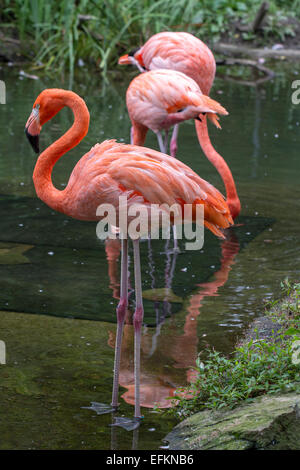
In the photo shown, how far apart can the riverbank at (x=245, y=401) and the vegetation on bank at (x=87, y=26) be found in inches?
325

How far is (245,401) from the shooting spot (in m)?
3.05

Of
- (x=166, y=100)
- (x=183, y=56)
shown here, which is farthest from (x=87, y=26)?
(x=166, y=100)

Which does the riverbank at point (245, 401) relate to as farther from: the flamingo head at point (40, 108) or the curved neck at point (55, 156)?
the flamingo head at point (40, 108)

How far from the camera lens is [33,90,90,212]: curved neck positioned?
344cm

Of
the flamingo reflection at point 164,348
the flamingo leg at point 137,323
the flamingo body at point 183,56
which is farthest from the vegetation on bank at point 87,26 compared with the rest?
the flamingo leg at point 137,323

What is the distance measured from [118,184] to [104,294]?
54.7 inches

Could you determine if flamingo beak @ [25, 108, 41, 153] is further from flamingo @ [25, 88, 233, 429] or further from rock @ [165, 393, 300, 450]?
rock @ [165, 393, 300, 450]

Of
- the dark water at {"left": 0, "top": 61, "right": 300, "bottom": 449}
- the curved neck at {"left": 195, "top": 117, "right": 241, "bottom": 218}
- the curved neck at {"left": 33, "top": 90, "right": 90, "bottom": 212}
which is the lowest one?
the dark water at {"left": 0, "top": 61, "right": 300, "bottom": 449}

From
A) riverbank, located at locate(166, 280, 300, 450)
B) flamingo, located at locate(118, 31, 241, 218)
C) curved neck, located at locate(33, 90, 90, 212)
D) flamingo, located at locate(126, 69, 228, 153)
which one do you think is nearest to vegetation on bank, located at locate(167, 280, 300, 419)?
riverbank, located at locate(166, 280, 300, 450)

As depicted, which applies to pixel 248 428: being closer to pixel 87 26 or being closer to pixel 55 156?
pixel 55 156

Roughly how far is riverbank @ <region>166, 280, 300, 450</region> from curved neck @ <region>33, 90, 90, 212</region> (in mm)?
1000
